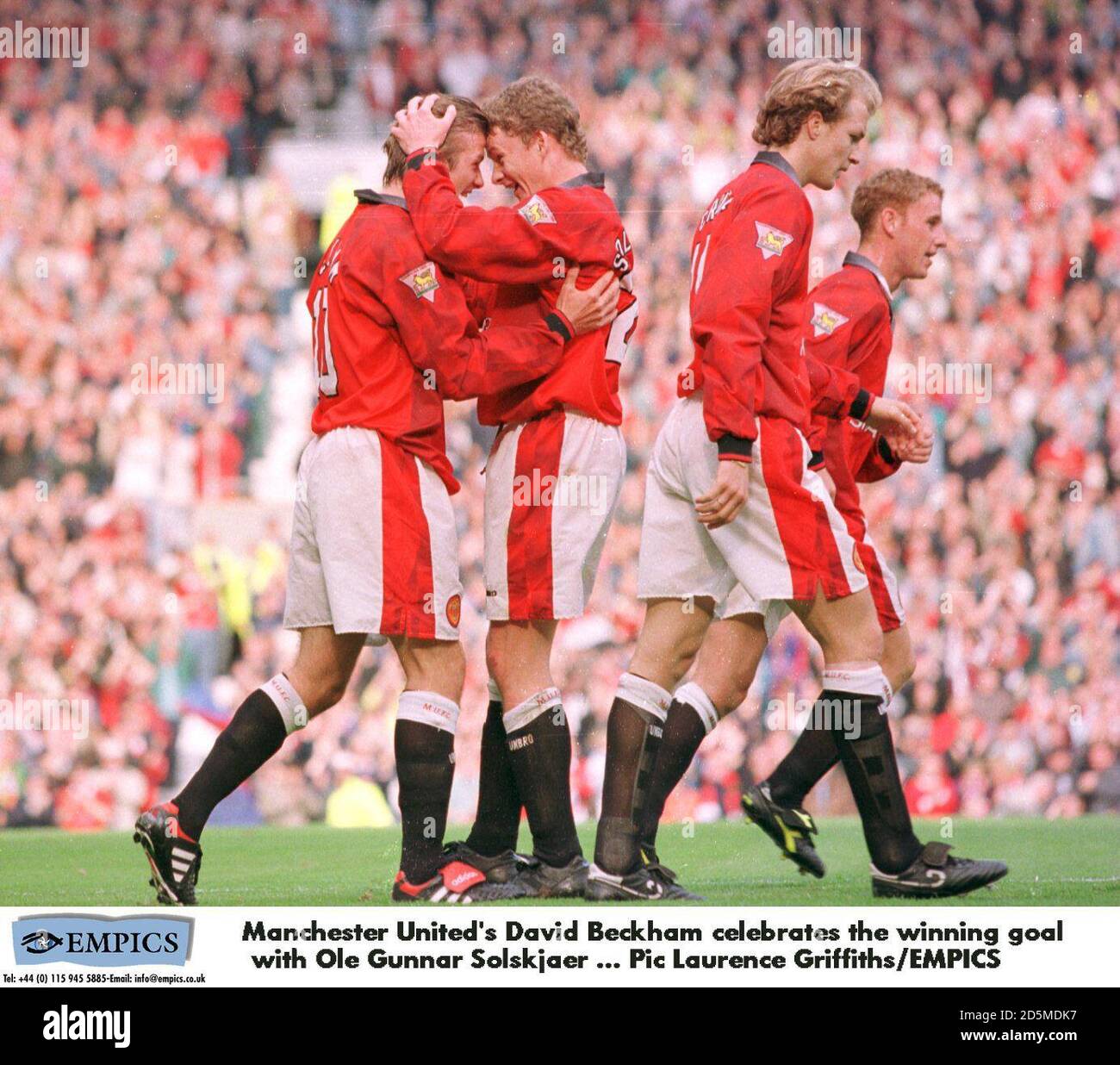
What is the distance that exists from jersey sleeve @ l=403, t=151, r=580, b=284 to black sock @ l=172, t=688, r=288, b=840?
120 centimetres

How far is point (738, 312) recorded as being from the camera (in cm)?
370

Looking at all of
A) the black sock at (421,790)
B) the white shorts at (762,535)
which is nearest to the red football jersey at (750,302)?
the white shorts at (762,535)

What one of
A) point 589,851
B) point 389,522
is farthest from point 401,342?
point 589,851

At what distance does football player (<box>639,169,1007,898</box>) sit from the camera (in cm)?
392

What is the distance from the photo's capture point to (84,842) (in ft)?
19.1

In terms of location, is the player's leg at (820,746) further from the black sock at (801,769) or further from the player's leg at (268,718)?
the player's leg at (268,718)

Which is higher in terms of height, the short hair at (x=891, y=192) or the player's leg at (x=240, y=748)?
the short hair at (x=891, y=192)

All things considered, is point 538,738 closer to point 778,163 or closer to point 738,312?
point 738,312

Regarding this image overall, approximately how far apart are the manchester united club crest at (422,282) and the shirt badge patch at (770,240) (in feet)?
2.58

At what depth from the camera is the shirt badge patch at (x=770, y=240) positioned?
3742mm

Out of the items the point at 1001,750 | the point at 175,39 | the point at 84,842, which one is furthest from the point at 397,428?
the point at 1001,750

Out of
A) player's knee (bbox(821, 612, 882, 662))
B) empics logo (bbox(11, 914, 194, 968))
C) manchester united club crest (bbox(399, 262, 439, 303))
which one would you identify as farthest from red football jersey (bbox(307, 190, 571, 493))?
empics logo (bbox(11, 914, 194, 968))

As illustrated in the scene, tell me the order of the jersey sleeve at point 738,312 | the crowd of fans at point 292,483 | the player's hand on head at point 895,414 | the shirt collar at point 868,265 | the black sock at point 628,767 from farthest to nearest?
the crowd of fans at point 292,483 → the shirt collar at point 868,265 → the player's hand on head at point 895,414 → the black sock at point 628,767 → the jersey sleeve at point 738,312

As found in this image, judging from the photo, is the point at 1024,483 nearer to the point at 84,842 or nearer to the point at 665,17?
the point at 665,17
